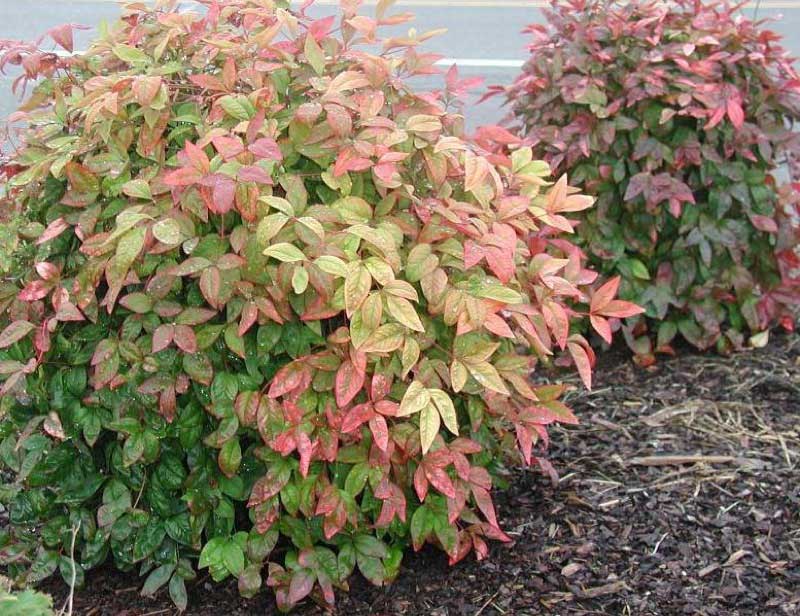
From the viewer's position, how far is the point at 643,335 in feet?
13.6

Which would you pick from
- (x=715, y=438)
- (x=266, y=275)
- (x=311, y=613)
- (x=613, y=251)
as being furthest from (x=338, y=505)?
(x=613, y=251)

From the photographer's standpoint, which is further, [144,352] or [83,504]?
[83,504]

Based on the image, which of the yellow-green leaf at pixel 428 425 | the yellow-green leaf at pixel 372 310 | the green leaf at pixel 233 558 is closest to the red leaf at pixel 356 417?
the yellow-green leaf at pixel 428 425

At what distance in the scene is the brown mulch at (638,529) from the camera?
2701 millimetres

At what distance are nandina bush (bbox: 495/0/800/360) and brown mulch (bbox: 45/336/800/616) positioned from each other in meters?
0.45

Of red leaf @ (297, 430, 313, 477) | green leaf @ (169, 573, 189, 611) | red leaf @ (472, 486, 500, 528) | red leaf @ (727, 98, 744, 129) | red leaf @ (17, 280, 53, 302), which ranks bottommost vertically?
green leaf @ (169, 573, 189, 611)

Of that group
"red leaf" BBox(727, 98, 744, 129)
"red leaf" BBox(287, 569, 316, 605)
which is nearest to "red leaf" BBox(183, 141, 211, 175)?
"red leaf" BBox(287, 569, 316, 605)

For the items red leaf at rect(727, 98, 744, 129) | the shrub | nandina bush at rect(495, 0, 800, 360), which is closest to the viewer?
the shrub

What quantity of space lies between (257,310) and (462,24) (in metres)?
11.0

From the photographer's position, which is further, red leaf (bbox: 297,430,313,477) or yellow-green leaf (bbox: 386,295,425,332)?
red leaf (bbox: 297,430,313,477)

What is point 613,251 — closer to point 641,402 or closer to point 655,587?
point 641,402

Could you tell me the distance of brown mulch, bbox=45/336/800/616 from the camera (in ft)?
8.86

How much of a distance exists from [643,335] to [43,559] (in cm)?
242

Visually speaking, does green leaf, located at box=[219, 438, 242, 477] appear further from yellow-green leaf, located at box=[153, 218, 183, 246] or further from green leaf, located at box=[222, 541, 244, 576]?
yellow-green leaf, located at box=[153, 218, 183, 246]
